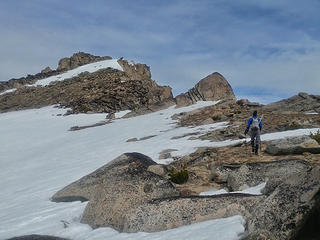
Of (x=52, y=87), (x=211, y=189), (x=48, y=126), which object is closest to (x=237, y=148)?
(x=211, y=189)

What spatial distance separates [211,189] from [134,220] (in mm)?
3045

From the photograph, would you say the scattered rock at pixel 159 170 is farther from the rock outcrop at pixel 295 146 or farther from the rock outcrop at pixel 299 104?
the rock outcrop at pixel 299 104

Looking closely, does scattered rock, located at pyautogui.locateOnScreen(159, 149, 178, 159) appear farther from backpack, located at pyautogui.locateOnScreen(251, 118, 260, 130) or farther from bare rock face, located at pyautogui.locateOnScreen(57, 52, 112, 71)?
bare rock face, located at pyautogui.locateOnScreen(57, 52, 112, 71)

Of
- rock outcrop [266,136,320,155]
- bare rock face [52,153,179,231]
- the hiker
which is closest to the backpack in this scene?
the hiker

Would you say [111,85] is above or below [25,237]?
above

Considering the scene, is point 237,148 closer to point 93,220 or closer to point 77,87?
point 93,220

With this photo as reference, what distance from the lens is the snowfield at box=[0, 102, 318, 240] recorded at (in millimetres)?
7203

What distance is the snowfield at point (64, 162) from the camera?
7.20 m

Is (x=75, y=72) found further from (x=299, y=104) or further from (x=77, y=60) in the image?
(x=299, y=104)

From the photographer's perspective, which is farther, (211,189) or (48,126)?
(48,126)

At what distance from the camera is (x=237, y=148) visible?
15164 millimetres

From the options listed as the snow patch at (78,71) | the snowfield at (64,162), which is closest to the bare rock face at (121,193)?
Result: the snowfield at (64,162)

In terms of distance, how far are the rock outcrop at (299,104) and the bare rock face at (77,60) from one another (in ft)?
211

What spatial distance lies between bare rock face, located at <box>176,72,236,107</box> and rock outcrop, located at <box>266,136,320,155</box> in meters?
29.4
